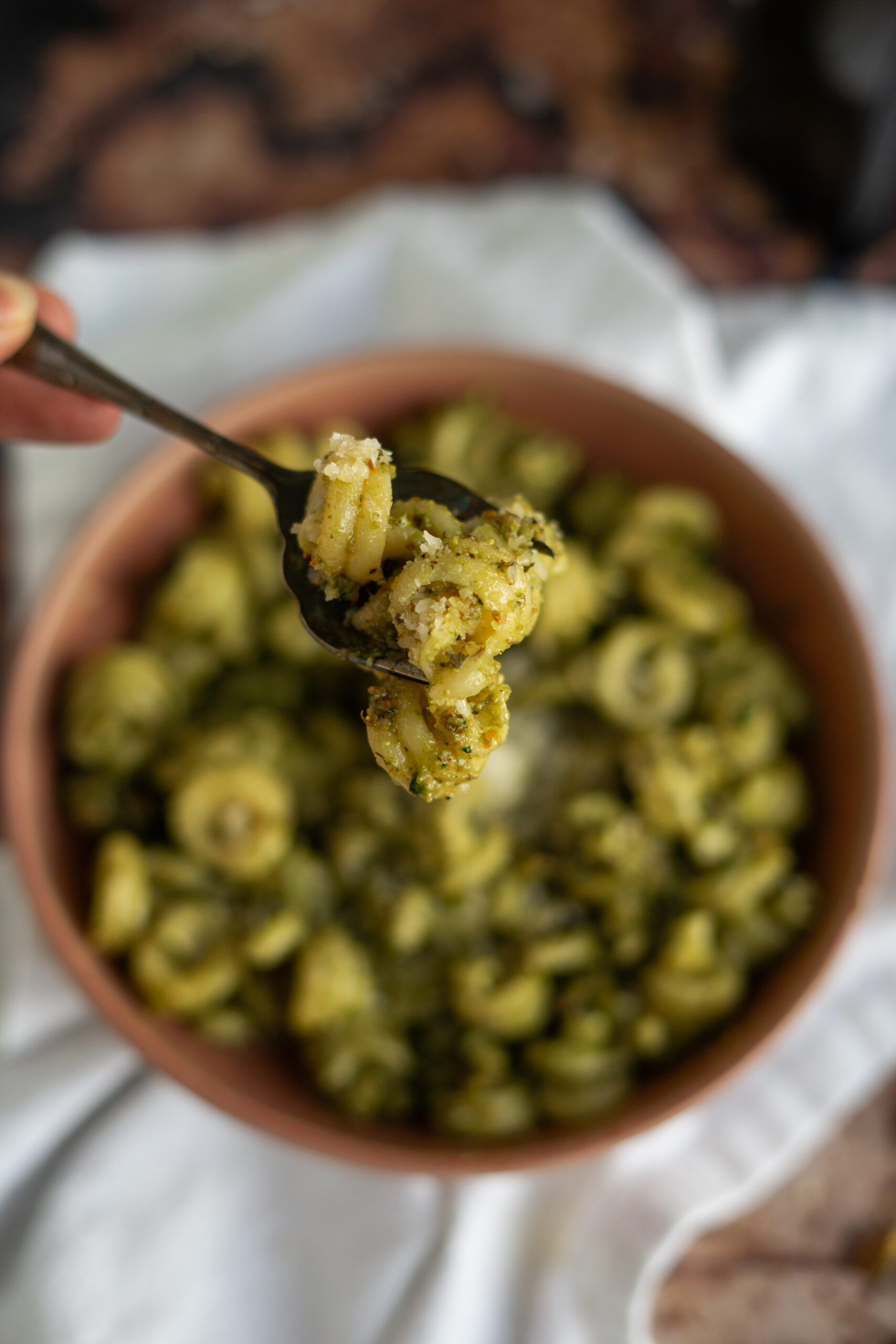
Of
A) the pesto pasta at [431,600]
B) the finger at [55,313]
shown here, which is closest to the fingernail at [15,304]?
the finger at [55,313]

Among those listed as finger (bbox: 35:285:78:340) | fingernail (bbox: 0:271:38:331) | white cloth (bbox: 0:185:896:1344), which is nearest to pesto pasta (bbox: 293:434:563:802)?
fingernail (bbox: 0:271:38:331)

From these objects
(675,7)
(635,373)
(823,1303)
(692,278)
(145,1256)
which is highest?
(675,7)

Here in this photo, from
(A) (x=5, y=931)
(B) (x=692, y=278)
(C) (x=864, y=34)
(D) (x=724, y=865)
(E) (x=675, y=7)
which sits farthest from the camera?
(E) (x=675, y=7)

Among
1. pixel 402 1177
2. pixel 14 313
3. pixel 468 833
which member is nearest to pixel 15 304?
pixel 14 313

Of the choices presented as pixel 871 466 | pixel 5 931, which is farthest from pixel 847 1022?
pixel 5 931

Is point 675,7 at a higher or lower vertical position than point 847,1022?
higher

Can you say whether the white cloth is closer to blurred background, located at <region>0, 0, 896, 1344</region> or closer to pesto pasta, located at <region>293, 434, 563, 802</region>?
blurred background, located at <region>0, 0, 896, 1344</region>

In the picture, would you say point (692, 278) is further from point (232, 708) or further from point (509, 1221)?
point (509, 1221)

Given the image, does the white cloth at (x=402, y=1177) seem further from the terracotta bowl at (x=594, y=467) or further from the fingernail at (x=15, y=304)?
the fingernail at (x=15, y=304)
